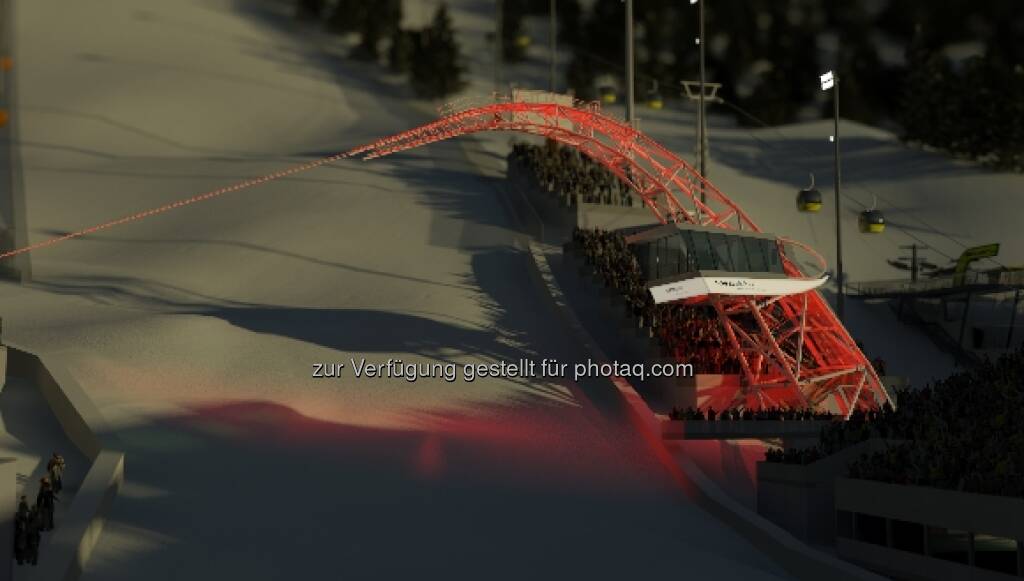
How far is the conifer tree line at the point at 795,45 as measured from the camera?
89.8 meters

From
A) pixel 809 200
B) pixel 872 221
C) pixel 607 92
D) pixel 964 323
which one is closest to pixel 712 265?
pixel 809 200

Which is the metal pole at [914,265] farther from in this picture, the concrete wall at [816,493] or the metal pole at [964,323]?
the concrete wall at [816,493]

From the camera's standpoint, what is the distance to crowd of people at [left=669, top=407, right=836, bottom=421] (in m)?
32.7

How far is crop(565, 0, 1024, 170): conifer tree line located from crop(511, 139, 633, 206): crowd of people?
90.4ft

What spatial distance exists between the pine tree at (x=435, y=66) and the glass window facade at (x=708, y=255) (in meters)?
52.1

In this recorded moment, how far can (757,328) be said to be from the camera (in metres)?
41.2

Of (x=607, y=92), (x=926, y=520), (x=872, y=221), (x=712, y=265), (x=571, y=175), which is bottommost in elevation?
(x=926, y=520)

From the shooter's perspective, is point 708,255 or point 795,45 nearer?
point 708,255

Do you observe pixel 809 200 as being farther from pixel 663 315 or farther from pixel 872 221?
pixel 663 315

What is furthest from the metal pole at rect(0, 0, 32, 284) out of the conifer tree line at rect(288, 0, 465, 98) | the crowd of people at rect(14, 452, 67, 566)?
the conifer tree line at rect(288, 0, 465, 98)

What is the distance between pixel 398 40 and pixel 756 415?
209 ft

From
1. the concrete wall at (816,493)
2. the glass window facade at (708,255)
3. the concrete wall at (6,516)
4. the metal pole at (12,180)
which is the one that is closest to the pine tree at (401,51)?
the metal pole at (12,180)

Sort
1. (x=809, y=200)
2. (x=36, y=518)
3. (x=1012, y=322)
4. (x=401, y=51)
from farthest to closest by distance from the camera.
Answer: (x=401, y=51) < (x=1012, y=322) < (x=809, y=200) < (x=36, y=518)

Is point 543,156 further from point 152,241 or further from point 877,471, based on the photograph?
point 877,471
